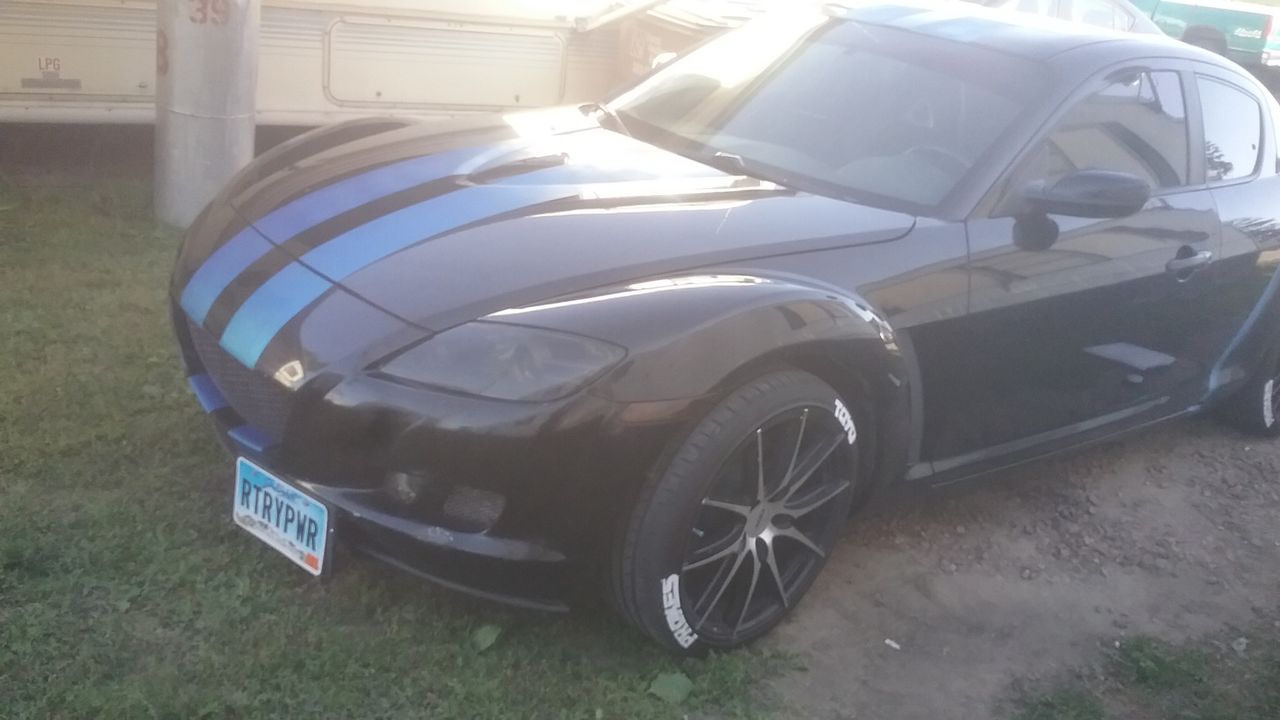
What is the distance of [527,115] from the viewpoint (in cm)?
405

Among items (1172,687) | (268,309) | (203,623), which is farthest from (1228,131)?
(203,623)

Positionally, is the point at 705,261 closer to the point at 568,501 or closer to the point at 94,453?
the point at 568,501

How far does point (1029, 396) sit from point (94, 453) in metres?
2.66

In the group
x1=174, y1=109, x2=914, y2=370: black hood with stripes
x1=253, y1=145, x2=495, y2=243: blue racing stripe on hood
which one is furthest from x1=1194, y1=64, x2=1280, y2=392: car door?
x1=253, y1=145, x2=495, y2=243: blue racing stripe on hood

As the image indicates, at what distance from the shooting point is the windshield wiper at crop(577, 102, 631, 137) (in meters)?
3.97

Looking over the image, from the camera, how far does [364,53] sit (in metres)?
6.38

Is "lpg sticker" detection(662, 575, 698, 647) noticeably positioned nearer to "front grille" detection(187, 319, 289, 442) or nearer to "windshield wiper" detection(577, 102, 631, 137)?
"front grille" detection(187, 319, 289, 442)

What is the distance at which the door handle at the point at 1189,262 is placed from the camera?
3.86 metres

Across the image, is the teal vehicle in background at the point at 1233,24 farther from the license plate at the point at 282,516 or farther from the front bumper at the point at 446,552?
the license plate at the point at 282,516

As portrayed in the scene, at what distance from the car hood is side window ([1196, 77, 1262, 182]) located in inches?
62.0

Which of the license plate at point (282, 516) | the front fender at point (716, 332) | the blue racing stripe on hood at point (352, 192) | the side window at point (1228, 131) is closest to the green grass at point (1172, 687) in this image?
the front fender at point (716, 332)

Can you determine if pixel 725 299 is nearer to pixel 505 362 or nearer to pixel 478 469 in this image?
pixel 505 362

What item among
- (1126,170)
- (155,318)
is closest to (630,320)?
(1126,170)

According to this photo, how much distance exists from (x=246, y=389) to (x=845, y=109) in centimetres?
A: 194
